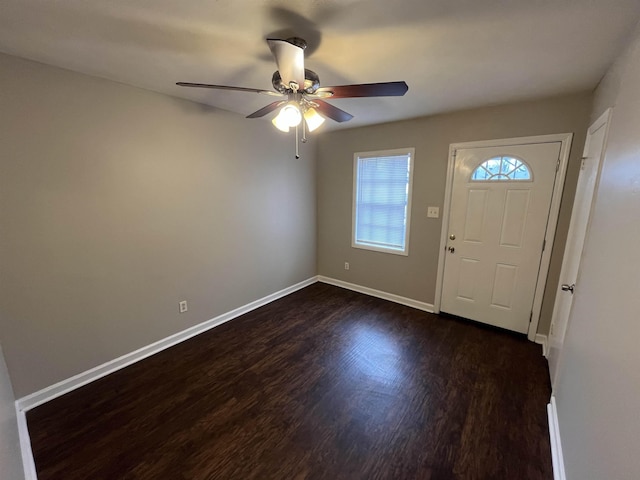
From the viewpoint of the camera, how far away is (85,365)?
211cm

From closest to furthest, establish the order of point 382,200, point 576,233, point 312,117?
point 312,117 < point 576,233 < point 382,200

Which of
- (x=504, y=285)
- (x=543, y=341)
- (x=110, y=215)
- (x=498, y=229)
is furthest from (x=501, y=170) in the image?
(x=110, y=215)

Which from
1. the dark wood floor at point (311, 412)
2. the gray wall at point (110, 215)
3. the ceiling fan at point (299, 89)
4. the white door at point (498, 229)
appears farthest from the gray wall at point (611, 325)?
the gray wall at point (110, 215)

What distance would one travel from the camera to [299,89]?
161cm

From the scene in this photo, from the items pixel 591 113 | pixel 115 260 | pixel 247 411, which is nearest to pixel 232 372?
pixel 247 411

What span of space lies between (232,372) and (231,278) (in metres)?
1.12

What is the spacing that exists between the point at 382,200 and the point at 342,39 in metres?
2.31

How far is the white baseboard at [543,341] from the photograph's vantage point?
97.6 inches

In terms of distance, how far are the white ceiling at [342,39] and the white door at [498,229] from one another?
0.64 meters

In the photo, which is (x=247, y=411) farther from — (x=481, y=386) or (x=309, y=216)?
(x=309, y=216)

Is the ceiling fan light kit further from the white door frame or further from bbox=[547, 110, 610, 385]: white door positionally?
the white door frame

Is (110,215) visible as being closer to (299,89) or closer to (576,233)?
(299,89)

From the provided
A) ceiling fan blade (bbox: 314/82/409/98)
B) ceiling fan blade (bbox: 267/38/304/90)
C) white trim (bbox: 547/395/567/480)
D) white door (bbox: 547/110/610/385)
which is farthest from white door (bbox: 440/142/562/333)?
ceiling fan blade (bbox: 267/38/304/90)

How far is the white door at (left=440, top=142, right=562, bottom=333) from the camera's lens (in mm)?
2512
